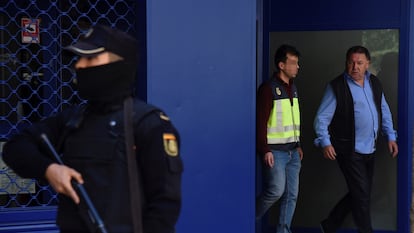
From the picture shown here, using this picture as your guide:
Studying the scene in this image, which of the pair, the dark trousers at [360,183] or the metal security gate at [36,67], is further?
the dark trousers at [360,183]

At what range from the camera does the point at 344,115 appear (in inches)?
185

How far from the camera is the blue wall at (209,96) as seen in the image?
390 cm

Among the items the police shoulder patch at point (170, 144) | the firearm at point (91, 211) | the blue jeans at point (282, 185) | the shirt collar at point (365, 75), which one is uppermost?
the shirt collar at point (365, 75)

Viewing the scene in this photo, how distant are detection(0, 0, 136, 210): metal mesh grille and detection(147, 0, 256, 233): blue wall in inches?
15.8

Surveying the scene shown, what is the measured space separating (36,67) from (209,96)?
1.23 metres

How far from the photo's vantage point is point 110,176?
2.03 metres

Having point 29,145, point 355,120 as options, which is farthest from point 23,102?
point 355,120

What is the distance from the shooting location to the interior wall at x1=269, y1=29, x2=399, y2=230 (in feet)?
16.9

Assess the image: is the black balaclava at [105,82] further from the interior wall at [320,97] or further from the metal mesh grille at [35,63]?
the interior wall at [320,97]

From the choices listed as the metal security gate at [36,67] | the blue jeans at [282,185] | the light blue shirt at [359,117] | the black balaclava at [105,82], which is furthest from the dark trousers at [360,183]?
the black balaclava at [105,82]

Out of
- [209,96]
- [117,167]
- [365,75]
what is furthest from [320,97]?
[117,167]

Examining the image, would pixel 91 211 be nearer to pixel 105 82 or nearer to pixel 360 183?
pixel 105 82

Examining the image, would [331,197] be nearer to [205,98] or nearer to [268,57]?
[268,57]

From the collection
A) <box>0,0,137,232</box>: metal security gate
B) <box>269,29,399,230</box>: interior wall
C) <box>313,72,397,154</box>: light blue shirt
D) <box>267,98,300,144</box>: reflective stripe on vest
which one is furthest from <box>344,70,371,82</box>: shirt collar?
<box>0,0,137,232</box>: metal security gate
